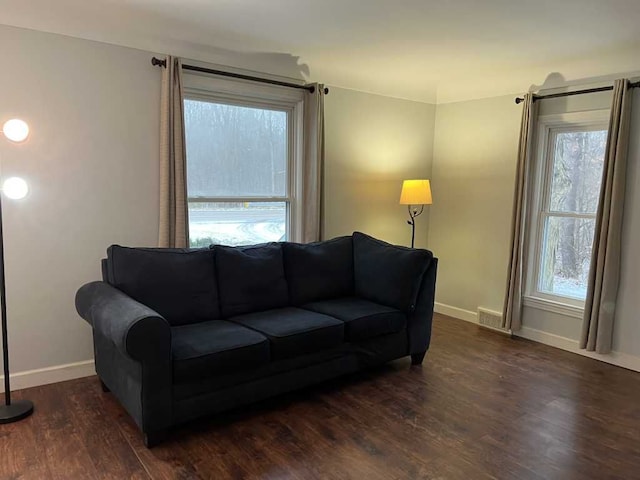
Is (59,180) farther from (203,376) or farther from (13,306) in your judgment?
(203,376)

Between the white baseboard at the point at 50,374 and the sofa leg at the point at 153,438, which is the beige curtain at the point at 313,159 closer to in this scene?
the white baseboard at the point at 50,374

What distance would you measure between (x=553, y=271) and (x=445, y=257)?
1.13 metres

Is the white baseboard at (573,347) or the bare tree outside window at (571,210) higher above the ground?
the bare tree outside window at (571,210)

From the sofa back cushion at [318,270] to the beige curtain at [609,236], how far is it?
1.97m

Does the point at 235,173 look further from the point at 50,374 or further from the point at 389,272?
the point at 50,374

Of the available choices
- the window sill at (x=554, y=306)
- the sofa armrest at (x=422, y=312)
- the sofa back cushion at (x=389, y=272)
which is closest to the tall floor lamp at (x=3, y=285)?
the sofa back cushion at (x=389, y=272)

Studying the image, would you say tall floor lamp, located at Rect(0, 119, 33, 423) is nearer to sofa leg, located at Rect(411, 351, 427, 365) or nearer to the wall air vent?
sofa leg, located at Rect(411, 351, 427, 365)

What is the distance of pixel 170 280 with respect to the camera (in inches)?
116

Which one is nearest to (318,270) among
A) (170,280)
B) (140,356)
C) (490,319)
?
(170,280)

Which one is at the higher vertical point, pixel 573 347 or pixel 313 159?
pixel 313 159

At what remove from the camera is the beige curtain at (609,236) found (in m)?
3.51

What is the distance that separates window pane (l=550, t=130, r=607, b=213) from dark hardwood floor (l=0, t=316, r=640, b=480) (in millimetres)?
1474

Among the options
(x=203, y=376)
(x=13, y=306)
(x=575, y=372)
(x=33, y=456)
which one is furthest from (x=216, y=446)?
(x=575, y=372)

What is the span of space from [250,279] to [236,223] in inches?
31.3
